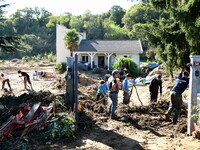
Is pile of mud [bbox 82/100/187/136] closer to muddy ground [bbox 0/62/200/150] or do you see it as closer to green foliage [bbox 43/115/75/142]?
muddy ground [bbox 0/62/200/150]

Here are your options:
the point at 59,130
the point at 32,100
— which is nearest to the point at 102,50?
the point at 32,100

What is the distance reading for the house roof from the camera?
35.5 m

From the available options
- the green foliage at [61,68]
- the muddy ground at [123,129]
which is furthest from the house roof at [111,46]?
the muddy ground at [123,129]

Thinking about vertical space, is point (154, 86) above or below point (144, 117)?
above

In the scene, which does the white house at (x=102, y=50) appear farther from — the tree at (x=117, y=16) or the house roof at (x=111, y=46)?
the tree at (x=117, y=16)

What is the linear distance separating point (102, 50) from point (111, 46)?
6.49 feet

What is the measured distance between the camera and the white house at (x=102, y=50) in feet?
115

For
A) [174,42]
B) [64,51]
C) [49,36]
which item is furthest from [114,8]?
[174,42]

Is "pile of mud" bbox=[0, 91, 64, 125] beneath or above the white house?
beneath

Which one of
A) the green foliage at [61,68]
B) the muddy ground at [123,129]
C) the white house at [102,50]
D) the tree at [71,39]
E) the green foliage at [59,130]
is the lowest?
the muddy ground at [123,129]

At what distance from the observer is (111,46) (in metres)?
37.2

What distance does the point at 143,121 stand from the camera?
8961 millimetres

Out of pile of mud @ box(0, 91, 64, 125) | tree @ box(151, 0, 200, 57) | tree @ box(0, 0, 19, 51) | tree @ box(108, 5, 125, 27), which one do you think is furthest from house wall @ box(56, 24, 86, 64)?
tree @ box(108, 5, 125, 27)

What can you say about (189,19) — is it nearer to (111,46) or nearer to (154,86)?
(154,86)
